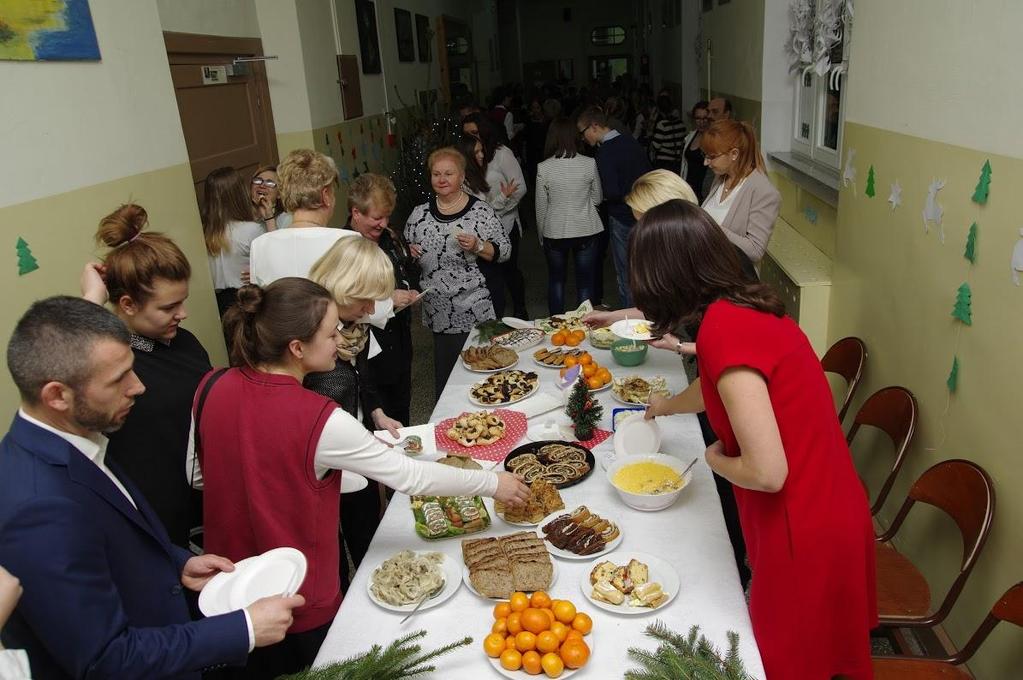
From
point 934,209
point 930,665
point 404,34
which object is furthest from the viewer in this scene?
point 404,34

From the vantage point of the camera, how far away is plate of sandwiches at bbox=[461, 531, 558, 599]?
161 centimetres

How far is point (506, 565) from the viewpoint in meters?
1.66

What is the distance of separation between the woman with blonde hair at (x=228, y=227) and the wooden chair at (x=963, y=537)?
301 centimetres

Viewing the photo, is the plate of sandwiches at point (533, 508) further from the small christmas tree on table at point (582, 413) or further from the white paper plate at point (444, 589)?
the small christmas tree on table at point (582, 413)

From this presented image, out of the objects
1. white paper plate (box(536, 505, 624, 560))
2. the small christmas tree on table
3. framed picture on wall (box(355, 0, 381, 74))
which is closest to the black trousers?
the small christmas tree on table

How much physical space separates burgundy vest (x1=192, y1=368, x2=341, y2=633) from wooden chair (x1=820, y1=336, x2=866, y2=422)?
2.22m

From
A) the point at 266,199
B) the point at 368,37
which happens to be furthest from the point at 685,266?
the point at 368,37

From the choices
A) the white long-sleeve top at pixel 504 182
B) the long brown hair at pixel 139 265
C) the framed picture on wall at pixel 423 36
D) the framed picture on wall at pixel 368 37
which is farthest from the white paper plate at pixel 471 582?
the framed picture on wall at pixel 423 36

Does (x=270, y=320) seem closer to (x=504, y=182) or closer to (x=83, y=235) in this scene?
(x=83, y=235)

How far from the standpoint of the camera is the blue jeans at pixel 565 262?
519 cm

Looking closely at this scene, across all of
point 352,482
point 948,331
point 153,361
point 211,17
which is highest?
point 211,17

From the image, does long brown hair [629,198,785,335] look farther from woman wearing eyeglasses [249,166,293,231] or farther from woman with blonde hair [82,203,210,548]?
woman wearing eyeglasses [249,166,293,231]

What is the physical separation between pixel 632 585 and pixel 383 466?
0.63 m

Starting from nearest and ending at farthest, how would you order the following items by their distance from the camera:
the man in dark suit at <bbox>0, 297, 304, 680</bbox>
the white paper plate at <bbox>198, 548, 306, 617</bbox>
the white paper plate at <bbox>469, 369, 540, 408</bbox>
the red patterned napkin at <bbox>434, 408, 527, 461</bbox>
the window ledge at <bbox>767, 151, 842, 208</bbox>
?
1. the man in dark suit at <bbox>0, 297, 304, 680</bbox>
2. the white paper plate at <bbox>198, 548, 306, 617</bbox>
3. the red patterned napkin at <bbox>434, 408, 527, 461</bbox>
4. the white paper plate at <bbox>469, 369, 540, 408</bbox>
5. the window ledge at <bbox>767, 151, 842, 208</bbox>
